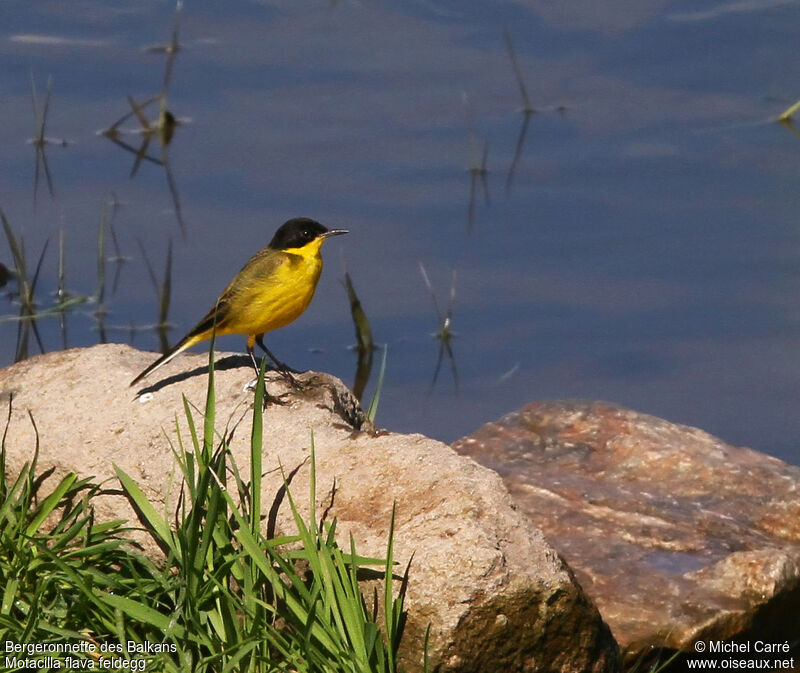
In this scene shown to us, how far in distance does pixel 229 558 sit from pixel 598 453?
2.91m

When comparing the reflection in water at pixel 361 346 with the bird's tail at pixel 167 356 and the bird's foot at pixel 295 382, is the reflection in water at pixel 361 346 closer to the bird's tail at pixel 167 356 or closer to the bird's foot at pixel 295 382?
the bird's tail at pixel 167 356

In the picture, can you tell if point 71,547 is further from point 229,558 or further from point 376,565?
point 376,565

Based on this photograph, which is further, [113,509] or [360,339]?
[360,339]

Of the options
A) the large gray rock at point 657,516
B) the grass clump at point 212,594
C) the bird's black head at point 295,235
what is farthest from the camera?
the bird's black head at point 295,235

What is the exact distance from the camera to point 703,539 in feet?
21.6

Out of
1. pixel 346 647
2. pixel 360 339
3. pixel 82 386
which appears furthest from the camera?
pixel 360 339

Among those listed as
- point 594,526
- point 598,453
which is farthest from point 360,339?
point 594,526

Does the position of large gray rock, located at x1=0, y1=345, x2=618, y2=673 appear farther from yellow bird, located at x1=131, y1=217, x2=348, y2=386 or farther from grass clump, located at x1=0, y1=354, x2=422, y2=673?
yellow bird, located at x1=131, y1=217, x2=348, y2=386

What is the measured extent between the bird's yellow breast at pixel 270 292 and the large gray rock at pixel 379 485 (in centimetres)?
33

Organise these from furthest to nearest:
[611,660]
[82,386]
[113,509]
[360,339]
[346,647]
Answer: [360,339] < [82,386] < [113,509] < [611,660] < [346,647]

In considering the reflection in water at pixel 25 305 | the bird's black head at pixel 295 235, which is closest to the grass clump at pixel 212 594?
the bird's black head at pixel 295 235

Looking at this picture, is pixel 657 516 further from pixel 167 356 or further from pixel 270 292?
pixel 167 356

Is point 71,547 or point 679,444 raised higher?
point 71,547

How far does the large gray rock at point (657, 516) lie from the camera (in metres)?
6.02
